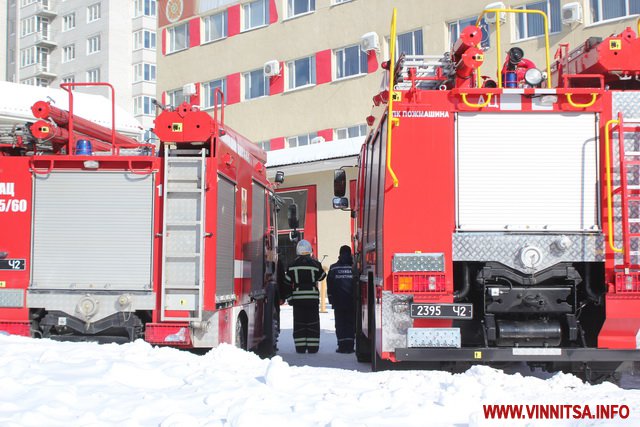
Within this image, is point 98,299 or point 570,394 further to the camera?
point 98,299

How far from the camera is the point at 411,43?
26766mm

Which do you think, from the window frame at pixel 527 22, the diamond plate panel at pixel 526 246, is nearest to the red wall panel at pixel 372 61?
the window frame at pixel 527 22

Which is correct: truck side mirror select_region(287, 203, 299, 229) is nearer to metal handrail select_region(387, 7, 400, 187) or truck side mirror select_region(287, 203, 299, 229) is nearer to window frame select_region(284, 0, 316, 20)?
metal handrail select_region(387, 7, 400, 187)

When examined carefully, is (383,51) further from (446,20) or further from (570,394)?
(570,394)

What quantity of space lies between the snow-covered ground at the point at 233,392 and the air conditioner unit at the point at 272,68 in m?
24.1

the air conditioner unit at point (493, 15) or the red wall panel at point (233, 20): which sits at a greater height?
the red wall panel at point (233, 20)

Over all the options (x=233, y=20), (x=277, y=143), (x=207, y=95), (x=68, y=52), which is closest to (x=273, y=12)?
(x=233, y=20)

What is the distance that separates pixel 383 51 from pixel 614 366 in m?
21.6

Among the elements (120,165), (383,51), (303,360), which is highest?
(383,51)

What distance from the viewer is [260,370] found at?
6.76 metres

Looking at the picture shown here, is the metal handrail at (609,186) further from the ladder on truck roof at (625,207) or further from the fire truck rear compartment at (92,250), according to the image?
the fire truck rear compartment at (92,250)

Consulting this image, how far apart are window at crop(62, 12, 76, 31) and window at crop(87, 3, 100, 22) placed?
86.2 inches

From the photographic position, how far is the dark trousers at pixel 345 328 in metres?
11.8

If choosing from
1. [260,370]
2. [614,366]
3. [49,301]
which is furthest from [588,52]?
[49,301]
